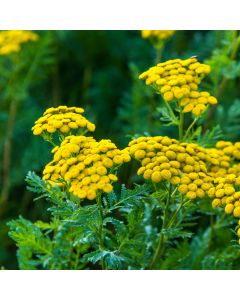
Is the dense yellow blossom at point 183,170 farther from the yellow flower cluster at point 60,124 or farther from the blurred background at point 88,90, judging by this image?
the blurred background at point 88,90

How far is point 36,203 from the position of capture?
4.30 metres

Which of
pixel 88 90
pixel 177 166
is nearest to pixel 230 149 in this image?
pixel 177 166

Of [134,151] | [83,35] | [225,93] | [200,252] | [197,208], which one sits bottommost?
[200,252]

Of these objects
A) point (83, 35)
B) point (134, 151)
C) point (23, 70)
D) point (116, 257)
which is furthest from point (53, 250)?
point (83, 35)

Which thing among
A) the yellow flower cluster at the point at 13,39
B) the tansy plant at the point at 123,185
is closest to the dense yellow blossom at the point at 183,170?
the tansy plant at the point at 123,185

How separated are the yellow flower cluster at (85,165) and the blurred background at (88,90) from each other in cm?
158

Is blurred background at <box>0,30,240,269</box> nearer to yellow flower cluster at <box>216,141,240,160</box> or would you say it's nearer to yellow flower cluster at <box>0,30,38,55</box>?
yellow flower cluster at <box>0,30,38,55</box>

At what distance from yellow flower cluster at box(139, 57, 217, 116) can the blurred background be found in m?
1.13

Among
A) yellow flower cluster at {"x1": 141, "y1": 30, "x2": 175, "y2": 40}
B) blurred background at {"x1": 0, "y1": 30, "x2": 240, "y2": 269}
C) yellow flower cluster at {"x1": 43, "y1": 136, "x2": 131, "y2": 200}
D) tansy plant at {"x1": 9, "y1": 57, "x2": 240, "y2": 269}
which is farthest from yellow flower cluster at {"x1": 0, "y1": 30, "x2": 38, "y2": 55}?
yellow flower cluster at {"x1": 43, "y1": 136, "x2": 131, "y2": 200}

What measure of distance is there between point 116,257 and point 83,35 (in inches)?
132

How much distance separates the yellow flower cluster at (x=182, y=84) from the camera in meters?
2.30

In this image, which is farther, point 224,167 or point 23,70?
point 23,70

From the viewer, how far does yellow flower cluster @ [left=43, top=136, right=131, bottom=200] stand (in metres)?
1.98

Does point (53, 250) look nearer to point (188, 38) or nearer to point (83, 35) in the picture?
point (83, 35)
